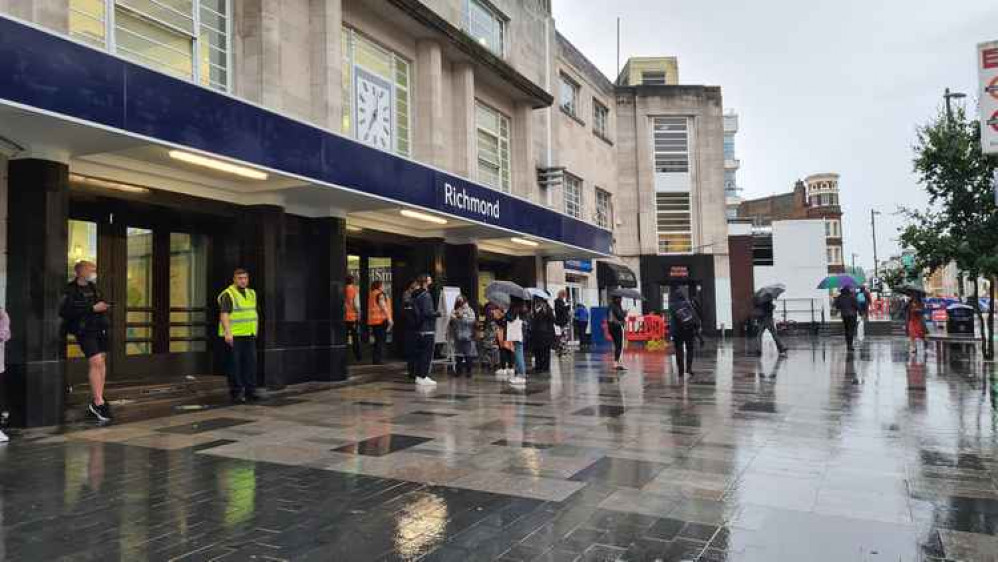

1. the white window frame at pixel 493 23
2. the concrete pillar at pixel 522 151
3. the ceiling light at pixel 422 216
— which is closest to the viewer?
the ceiling light at pixel 422 216

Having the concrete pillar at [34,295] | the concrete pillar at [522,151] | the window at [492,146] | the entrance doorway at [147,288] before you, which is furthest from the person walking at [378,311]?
the concrete pillar at [522,151]

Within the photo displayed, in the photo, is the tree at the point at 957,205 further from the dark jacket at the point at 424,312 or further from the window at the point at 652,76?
the window at the point at 652,76

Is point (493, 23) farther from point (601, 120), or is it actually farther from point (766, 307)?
point (601, 120)

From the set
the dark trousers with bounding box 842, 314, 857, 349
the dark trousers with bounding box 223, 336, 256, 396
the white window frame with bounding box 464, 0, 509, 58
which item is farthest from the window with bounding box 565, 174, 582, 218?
the dark trousers with bounding box 223, 336, 256, 396

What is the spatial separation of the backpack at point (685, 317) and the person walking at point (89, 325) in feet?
30.9

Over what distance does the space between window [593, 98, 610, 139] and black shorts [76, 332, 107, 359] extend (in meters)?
23.2

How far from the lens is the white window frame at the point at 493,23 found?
734 inches

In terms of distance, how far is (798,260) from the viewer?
40.8 meters

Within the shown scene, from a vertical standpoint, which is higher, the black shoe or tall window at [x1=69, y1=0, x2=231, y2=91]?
tall window at [x1=69, y1=0, x2=231, y2=91]

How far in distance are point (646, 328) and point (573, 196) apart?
661cm

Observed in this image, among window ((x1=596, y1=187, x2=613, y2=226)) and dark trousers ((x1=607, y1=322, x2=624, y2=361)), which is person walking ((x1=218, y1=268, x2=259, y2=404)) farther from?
window ((x1=596, y1=187, x2=613, y2=226))

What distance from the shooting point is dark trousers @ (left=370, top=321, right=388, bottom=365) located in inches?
574

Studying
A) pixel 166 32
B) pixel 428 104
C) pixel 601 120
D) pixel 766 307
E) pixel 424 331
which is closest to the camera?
pixel 166 32

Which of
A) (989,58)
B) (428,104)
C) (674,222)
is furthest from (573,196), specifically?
(989,58)
